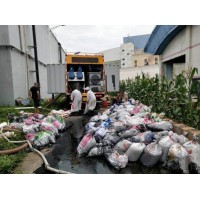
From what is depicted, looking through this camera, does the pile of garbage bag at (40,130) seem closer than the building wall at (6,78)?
Yes

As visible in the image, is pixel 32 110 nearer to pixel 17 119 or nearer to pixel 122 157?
pixel 17 119

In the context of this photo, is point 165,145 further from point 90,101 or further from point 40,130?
point 90,101

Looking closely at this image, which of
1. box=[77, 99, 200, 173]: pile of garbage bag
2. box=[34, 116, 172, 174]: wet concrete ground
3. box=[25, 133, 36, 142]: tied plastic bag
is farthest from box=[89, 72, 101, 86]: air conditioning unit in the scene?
box=[25, 133, 36, 142]: tied plastic bag

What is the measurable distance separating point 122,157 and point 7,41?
7101 millimetres

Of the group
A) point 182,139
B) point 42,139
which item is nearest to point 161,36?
point 182,139

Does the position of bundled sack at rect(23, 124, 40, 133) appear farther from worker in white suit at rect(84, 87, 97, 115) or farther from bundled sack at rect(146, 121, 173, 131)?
worker in white suit at rect(84, 87, 97, 115)

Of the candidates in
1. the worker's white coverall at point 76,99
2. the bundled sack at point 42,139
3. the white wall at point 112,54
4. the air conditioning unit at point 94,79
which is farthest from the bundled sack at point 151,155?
the white wall at point 112,54

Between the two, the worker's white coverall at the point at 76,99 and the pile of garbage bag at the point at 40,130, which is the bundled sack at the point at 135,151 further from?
the worker's white coverall at the point at 76,99

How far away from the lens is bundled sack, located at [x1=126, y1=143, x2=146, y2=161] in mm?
3188

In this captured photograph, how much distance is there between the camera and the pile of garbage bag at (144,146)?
2.87 metres

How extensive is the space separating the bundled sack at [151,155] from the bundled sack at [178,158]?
0.60 feet

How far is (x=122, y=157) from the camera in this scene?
122 inches

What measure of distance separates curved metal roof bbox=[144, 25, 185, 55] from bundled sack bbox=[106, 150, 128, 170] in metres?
8.83

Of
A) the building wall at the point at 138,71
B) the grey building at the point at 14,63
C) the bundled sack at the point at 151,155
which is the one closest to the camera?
the bundled sack at the point at 151,155
